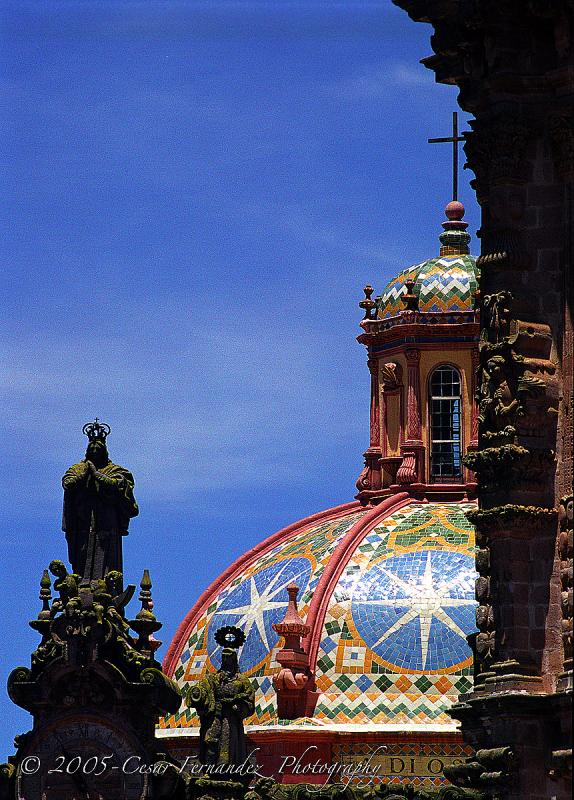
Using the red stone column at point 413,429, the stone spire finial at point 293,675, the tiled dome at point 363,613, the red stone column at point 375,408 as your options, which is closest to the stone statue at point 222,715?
the stone spire finial at point 293,675

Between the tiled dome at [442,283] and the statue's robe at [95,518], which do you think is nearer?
the statue's robe at [95,518]

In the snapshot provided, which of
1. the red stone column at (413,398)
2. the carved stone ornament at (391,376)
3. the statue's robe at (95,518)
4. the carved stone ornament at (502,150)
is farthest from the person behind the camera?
the carved stone ornament at (391,376)

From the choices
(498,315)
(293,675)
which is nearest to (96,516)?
(498,315)

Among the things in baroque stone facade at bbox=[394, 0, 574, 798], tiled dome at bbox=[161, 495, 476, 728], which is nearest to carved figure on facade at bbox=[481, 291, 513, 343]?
baroque stone facade at bbox=[394, 0, 574, 798]

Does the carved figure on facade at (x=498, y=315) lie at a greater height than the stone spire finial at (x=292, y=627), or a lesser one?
lesser

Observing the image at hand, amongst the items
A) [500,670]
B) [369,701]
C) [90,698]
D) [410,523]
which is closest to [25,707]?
[90,698]

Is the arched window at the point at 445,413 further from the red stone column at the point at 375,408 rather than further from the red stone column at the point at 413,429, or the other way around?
the red stone column at the point at 375,408

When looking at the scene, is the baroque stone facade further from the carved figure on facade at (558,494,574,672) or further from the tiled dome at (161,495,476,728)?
the tiled dome at (161,495,476,728)

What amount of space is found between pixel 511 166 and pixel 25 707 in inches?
532

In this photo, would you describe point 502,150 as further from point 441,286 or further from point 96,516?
point 441,286

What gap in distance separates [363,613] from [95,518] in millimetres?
16225

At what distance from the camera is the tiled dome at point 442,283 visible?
71.1 m

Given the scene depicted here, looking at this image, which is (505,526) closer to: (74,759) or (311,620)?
(74,759)

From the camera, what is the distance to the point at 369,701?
209 feet
